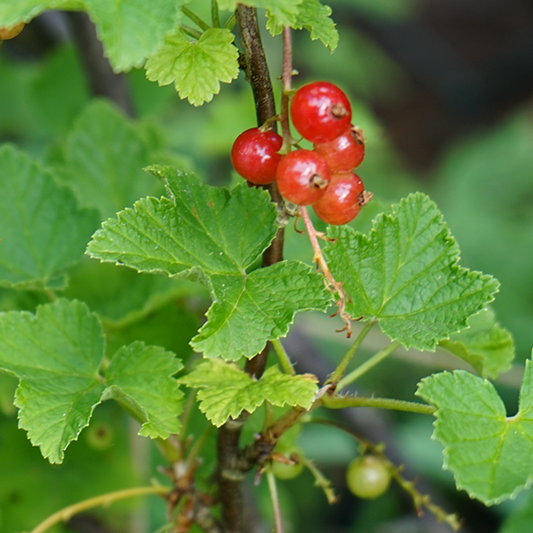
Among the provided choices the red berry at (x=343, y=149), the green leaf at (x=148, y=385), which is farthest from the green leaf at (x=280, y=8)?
the green leaf at (x=148, y=385)

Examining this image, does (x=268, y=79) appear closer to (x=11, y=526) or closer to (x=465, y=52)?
(x=11, y=526)

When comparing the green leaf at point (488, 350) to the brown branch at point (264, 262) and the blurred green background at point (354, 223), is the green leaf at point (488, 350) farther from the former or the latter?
the brown branch at point (264, 262)

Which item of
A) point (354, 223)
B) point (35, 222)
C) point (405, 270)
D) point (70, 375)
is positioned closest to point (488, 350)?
point (405, 270)

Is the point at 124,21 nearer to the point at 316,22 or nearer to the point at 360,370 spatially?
the point at 316,22

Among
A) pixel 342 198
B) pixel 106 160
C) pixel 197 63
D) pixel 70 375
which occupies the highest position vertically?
pixel 197 63

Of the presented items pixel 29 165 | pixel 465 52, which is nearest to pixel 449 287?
pixel 29 165
